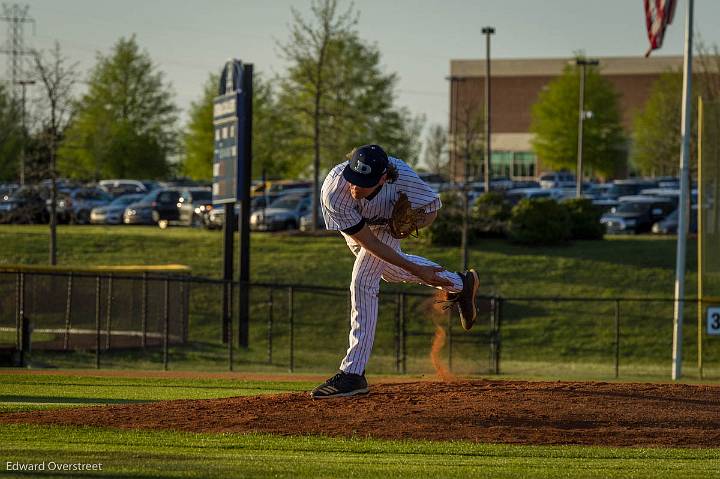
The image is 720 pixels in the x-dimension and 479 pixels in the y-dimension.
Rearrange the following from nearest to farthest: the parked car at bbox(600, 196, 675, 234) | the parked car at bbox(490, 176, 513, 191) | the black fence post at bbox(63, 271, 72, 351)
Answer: the black fence post at bbox(63, 271, 72, 351)
the parked car at bbox(490, 176, 513, 191)
the parked car at bbox(600, 196, 675, 234)

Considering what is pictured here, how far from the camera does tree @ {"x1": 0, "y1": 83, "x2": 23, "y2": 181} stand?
43.8 m

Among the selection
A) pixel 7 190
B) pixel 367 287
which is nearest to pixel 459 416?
pixel 367 287

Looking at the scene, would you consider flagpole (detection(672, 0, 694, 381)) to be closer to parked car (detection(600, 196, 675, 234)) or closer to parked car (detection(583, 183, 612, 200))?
parked car (detection(600, 196, 675, 234))

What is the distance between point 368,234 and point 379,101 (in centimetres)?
4069

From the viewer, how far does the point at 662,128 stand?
6562cm

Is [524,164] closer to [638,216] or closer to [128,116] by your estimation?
[128,116]

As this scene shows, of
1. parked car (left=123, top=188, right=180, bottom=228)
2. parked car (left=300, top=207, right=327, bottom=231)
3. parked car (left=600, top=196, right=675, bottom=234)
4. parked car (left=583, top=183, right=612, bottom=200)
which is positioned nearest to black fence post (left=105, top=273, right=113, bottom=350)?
parked car (left=300, top=207, right=327, bottom=231)

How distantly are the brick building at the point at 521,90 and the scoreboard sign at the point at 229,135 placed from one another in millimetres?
67198

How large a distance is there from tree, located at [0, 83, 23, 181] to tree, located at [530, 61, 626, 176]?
2983cm

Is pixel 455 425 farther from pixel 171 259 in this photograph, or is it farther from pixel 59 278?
pixel 171 259

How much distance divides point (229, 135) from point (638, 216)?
77.7 feet

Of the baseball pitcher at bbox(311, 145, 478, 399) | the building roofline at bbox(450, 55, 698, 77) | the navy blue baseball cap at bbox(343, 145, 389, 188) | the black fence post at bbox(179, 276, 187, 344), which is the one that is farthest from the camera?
the building roofline at bbox(450, 55, 698, 77)

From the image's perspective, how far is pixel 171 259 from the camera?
37.5 m

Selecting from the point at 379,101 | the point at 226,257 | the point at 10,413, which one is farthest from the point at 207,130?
the point at 10,413
